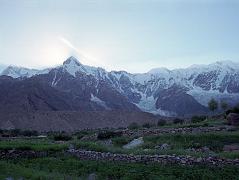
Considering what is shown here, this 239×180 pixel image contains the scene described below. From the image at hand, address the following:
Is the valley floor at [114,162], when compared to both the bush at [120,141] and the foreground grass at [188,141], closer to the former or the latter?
the foreground grass at [188,141]

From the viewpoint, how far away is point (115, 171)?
1903cm

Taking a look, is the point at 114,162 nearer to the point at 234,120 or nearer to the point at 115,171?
the point at 115,171

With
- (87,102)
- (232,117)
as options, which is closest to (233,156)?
(232,117)

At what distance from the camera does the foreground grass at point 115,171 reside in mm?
17719

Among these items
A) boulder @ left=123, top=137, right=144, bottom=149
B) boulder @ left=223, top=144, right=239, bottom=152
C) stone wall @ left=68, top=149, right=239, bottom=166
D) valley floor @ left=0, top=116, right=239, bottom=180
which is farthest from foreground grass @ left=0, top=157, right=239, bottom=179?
boulder @ left=123, top=137, right=144, bottom=149

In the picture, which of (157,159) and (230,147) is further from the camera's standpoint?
(230,147)

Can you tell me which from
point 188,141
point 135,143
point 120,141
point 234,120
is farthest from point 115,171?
point 234,120

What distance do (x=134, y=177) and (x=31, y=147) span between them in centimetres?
886

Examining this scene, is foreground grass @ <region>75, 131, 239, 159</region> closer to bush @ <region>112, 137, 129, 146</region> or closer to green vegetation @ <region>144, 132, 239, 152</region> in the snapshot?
green vegetation @ <region>144, 132, 239, 152</region>

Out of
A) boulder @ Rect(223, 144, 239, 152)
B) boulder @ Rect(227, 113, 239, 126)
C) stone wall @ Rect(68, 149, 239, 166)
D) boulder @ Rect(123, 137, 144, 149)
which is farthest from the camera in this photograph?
boulder @ Rect(227, 113, 239, 126)

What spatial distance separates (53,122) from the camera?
326 feet

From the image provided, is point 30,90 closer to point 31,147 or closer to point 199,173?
point 31,147

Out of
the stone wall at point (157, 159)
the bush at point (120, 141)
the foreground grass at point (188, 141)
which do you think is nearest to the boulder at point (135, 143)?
the foreground grass at point (188, 141)

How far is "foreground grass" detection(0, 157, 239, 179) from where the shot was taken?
17.7 m
